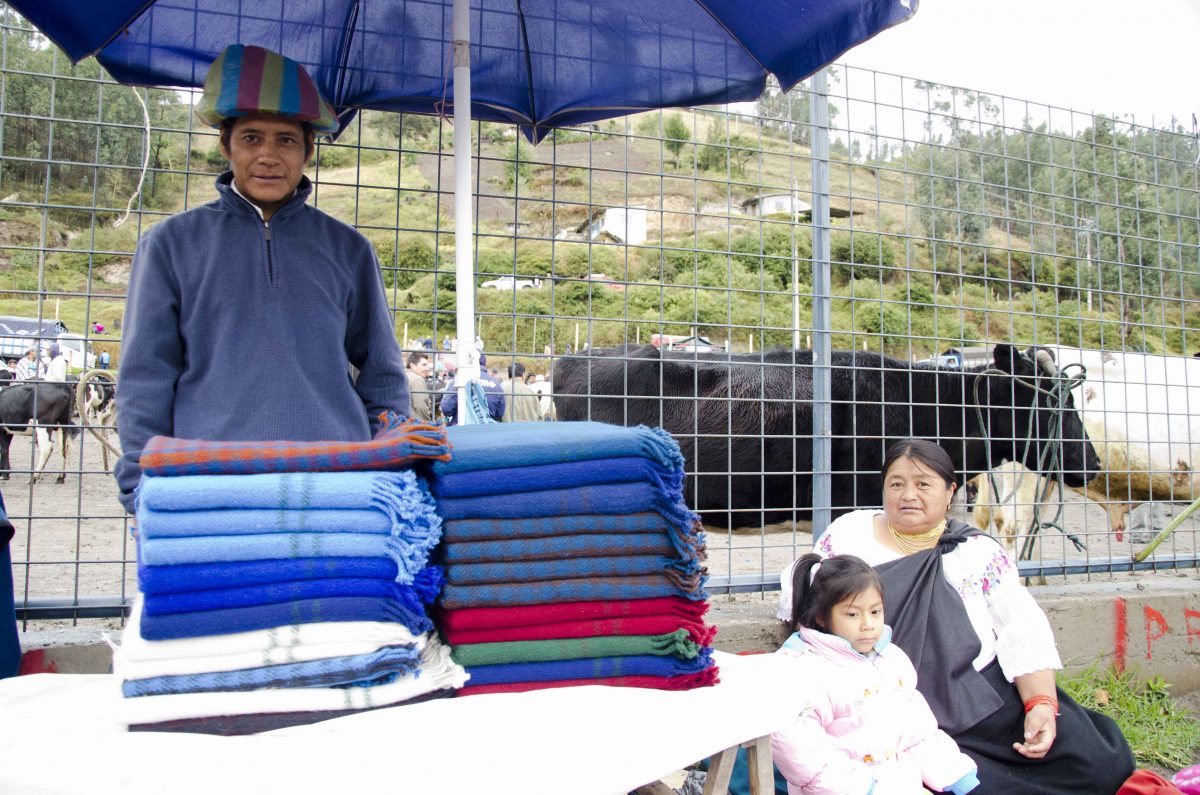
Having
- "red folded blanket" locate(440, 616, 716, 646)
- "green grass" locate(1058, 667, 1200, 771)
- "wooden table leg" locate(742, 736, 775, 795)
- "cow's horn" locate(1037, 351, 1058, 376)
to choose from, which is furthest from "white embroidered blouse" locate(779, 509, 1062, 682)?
"cow's horn" locate(1037, 351, 1058, 376)

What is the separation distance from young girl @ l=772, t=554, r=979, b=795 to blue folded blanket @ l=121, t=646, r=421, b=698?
1300 millimetres

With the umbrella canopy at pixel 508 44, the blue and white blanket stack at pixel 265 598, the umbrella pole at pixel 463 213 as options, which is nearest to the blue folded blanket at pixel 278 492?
→ the blue and white blanket stack at pixel 265 598

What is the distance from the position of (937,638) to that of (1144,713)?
1.97m

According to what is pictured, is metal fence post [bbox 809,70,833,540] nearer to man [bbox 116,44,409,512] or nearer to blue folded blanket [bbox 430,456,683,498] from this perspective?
man [bbox 116,44,409,512]

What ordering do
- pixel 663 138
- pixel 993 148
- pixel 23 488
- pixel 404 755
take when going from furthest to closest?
1. pixel 23 488
2. pixel 993 148
3. pixel 663 138
4. pixel 404 755

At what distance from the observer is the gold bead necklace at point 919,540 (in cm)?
290

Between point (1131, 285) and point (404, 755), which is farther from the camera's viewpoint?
point (1131, 285)

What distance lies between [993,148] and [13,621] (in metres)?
4.56

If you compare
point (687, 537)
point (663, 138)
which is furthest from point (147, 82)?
point (687, 537)

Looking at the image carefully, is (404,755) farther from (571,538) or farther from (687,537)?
(687,537)

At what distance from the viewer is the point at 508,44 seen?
2924 mm

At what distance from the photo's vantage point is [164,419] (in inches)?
68.5

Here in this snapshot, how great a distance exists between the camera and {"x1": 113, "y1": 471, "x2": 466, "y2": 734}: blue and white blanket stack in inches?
45.7

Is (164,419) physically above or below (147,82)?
below
